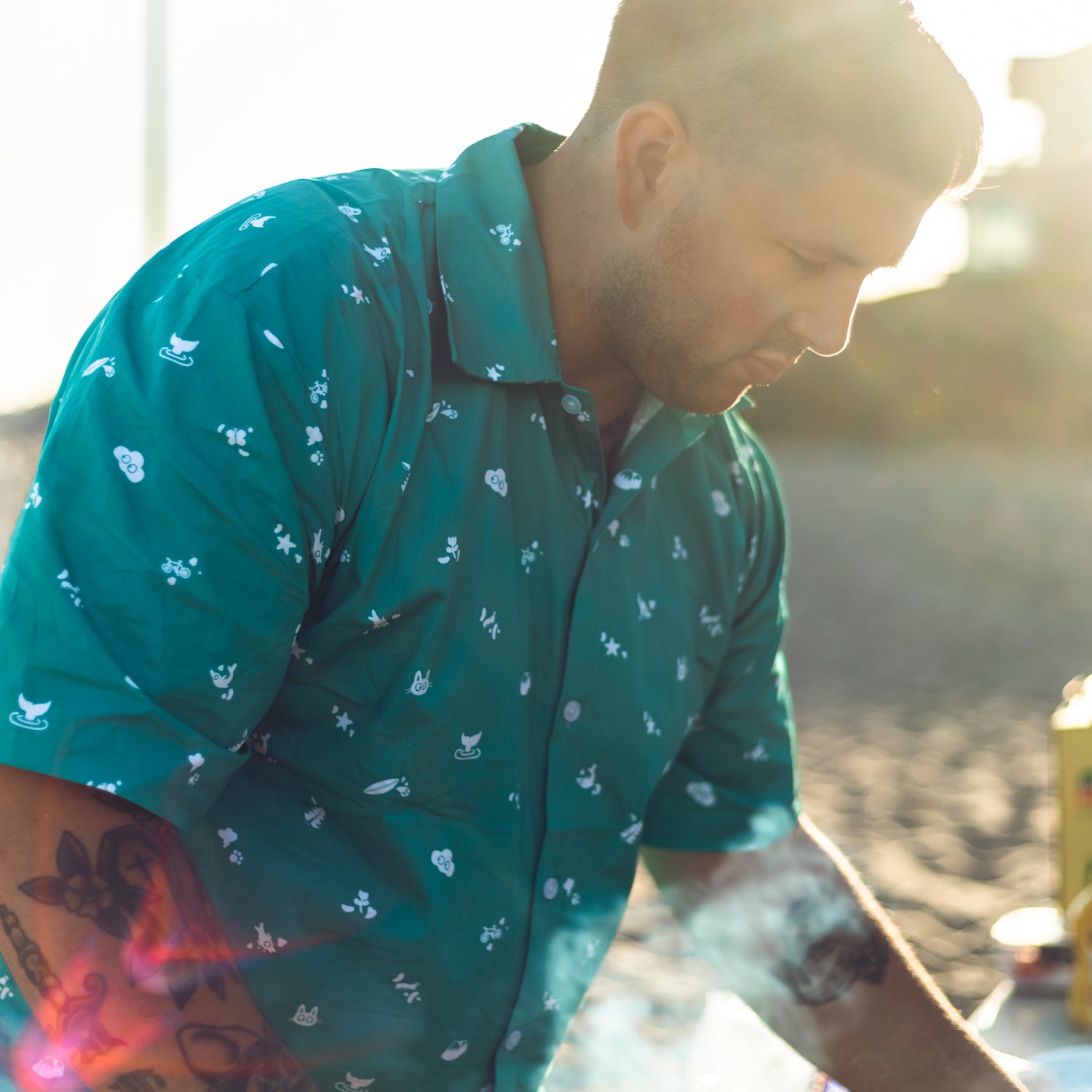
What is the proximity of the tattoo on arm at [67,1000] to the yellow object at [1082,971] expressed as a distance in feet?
6.17

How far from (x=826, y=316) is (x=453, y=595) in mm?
646

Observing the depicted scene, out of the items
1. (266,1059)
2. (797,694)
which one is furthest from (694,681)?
(797,694)

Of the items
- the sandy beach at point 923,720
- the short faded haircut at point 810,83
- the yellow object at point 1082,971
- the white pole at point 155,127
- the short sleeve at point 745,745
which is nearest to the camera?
the short faded haircut at point 810,83

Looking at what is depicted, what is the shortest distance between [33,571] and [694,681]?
3.34ft

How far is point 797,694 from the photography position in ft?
25.7

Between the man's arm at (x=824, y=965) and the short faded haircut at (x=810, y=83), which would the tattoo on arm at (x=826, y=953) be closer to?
the man's arm at (x=824, y=965)

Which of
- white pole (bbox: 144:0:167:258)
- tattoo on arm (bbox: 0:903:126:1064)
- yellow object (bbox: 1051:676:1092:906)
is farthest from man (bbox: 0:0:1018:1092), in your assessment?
white pole (bbox: 144:0:167:258)

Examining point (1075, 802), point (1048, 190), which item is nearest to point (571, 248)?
point (1075, 802)

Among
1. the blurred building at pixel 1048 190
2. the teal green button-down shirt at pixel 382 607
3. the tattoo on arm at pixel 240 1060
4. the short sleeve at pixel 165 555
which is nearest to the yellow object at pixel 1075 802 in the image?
the teal green button-down shirt at pixel 382 607

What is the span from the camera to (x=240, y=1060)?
143cm

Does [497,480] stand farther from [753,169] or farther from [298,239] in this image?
[753,169]

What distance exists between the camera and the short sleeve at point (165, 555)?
4.00 ft

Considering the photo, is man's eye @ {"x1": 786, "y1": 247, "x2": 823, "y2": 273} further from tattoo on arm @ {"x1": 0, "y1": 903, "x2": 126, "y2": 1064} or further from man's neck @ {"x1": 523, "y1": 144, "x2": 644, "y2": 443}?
tattoo on arm @ {"x1": 0, "y1": 903, "x2": 126, "y2": 1064}

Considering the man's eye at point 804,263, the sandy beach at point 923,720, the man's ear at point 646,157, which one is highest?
the man's ear at point 646,157
